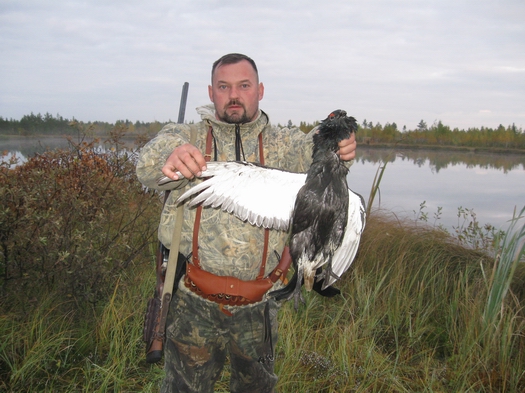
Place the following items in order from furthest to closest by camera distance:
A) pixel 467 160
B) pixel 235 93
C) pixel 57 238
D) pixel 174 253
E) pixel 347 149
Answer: pixel 467 160, pixel 57 238, pixel 235 93, pixel 174 253, pixel 347 149

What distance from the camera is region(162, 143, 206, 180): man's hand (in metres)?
1.92

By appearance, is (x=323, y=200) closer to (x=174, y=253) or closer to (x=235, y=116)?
(x=235, y=116)

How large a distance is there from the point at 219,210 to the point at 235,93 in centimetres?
82

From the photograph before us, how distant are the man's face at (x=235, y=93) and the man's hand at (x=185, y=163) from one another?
0.69 m

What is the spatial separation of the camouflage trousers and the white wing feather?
27.8 inches

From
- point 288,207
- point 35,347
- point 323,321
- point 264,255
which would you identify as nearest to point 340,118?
point 288,207

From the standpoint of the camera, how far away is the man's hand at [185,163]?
1.92 m

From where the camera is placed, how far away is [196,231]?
95.1 inches

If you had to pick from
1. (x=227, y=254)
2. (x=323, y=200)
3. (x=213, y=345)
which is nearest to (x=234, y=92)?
(x=323, y=200)

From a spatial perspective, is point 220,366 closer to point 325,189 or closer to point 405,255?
point 325,189

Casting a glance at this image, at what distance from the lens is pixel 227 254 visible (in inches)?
95.9

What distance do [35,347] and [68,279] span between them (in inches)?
32.0

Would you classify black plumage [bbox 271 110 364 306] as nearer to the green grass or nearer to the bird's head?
the bird's head

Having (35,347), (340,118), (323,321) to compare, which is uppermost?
(340,118)
